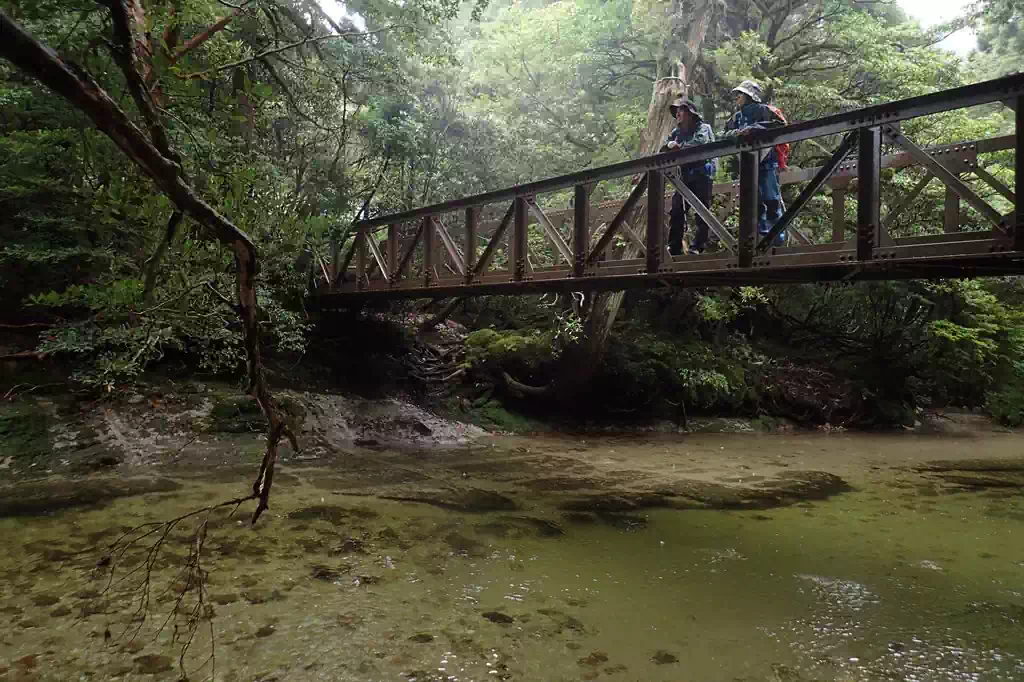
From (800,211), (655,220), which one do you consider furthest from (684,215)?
(800,211)

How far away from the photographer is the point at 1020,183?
429 cm

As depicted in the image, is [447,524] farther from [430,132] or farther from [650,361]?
[430,132]

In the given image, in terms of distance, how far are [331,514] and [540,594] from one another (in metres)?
2.82

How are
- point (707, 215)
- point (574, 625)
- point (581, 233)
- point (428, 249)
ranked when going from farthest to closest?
point (428, 249), point (581, 233), point (707, 215), point (574, 625)

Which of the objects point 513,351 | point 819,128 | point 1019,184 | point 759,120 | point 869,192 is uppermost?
point 759,120

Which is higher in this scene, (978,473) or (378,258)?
(378,258)

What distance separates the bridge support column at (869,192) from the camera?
16.5 feet

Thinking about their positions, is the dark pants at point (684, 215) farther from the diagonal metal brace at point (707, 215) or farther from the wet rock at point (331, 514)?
the wet rock at point (331, 514)

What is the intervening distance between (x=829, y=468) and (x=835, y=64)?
9.87m

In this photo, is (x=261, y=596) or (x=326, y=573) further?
(x=326, y=573)

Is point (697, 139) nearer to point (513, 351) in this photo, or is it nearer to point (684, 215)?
point (684, 215)

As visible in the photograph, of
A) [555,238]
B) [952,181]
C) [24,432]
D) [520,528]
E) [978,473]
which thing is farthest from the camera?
[978,473]

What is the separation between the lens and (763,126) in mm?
6594

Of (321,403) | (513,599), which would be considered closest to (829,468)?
(513,599)
